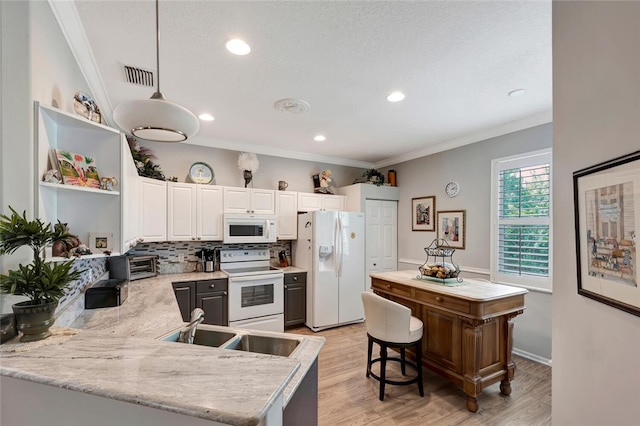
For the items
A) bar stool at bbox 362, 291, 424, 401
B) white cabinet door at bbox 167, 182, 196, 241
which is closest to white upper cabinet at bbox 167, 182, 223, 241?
white cabinet door at bbox 167, 182, 196, 241

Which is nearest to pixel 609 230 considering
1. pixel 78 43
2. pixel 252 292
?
pixel 78 43

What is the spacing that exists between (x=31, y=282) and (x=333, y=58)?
2000 millimetres

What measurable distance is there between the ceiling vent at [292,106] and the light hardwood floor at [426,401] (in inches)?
104

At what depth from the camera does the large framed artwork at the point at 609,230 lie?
801mm

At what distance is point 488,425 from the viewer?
2053 mm

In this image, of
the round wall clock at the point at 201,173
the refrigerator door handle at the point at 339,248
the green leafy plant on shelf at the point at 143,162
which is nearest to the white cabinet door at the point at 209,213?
the round wall clock at the point at 201,173

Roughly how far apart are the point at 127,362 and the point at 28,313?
48 cm

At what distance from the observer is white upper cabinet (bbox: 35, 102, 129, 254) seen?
129cm

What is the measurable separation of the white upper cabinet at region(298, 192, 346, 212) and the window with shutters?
2182mm

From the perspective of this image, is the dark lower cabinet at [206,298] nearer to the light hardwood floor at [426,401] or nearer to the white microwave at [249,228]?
the white microwave at [249,228]

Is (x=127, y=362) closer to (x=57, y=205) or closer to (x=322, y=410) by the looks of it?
(x=57, y=205)

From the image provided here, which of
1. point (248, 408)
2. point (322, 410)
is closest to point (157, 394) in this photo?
point (248, 408)

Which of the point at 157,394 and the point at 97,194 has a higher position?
the point at 97,194

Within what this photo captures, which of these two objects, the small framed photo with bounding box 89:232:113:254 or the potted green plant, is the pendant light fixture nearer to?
the potted green plant
